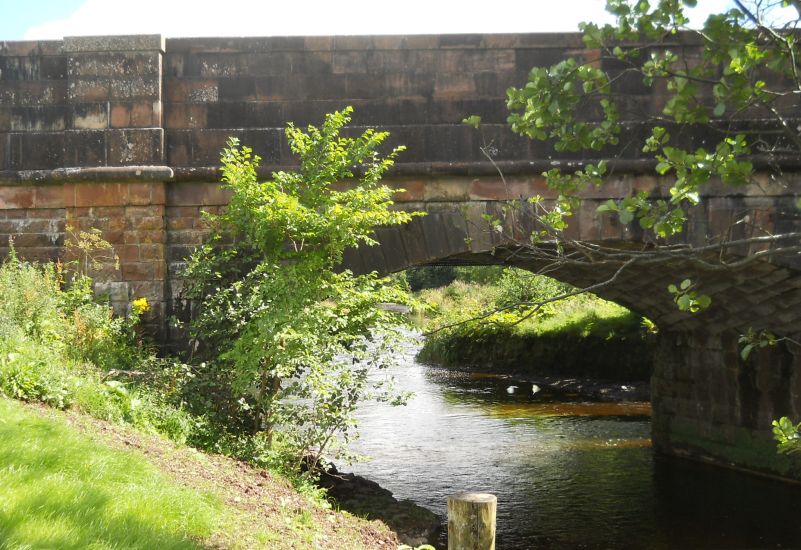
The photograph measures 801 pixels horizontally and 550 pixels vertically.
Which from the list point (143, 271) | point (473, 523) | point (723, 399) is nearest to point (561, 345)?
point (723, 399)

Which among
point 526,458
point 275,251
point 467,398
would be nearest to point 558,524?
point 526,458

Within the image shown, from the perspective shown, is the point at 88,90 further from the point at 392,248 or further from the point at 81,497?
the point at 81,497

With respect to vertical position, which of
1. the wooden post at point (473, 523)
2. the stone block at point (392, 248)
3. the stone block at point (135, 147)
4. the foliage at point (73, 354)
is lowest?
the wooden post at point (473, 523)

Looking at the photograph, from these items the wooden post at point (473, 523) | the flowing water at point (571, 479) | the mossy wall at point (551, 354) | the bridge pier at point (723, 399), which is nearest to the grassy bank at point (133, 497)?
the wooden post at point (473, 523)

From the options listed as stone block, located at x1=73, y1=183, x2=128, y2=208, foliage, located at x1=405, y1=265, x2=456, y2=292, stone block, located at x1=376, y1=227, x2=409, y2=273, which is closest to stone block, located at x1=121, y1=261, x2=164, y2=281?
stone block, located at x1=73, y1=183, x2=128, y2=208

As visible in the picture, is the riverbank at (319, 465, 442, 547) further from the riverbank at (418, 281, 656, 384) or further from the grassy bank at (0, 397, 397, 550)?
the riverbank at (418, 281, 656, 384)

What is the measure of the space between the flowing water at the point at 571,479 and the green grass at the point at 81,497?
8.79ft

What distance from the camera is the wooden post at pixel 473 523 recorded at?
4609 mm

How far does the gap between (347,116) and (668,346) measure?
6.48 meters

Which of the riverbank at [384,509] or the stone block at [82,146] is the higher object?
the stone block at [82,146]

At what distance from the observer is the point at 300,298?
6.90 metres

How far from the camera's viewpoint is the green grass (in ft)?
12.4

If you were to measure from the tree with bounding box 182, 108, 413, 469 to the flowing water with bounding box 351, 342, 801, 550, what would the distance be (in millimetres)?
643

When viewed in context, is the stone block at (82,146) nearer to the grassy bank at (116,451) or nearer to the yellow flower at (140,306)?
the grassy bank at (116,451)
